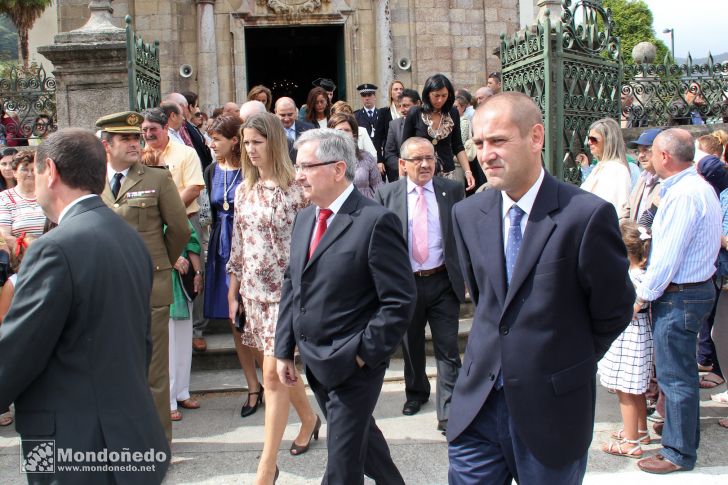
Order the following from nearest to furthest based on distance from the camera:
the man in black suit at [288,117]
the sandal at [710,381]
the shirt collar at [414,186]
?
the shirt collar at [414,186] < the sandal at [710,381] < the man in black suit at [288,117]

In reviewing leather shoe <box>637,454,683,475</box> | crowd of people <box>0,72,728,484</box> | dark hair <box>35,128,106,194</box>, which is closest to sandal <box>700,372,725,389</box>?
crowd of people <box>0,72,728,484</box>

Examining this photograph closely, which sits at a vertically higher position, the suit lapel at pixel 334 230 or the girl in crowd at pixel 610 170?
the girl in crowd at pixel 610 170

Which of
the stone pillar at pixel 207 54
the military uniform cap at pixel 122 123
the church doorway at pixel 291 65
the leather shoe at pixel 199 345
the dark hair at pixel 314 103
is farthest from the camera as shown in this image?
the church doorway at pixel 291 65

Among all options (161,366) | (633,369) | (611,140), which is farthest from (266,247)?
(611,140)

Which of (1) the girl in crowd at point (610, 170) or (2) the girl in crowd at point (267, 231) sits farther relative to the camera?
(1) the girl in crowd at point (610, 170)

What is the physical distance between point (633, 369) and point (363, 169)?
3.02m

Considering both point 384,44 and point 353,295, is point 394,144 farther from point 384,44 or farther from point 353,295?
point 384,44

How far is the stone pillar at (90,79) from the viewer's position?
326 inches

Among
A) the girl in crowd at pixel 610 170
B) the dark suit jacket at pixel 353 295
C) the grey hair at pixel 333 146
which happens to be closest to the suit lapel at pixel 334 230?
the dark suit jacket at pixel 353 295

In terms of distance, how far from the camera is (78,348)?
116 inches

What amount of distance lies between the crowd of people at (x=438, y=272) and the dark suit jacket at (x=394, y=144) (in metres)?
0.03

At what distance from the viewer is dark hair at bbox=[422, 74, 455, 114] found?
780 centimetres

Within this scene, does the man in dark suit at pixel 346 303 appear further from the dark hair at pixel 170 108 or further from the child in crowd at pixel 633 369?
the dark hair at pixel 170 108

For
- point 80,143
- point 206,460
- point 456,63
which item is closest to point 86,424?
point 80,143
